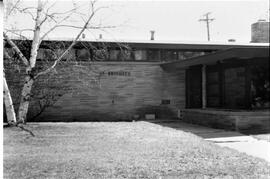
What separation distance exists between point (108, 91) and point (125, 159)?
37.5 feet

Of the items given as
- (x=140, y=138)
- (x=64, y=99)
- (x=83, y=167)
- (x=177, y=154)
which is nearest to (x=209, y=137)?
(x=140, y=138)

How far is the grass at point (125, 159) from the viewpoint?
5406 mm

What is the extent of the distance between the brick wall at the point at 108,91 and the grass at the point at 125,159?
779cm

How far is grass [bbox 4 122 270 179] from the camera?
213 inches

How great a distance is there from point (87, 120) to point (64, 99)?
1.62 m

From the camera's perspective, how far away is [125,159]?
21.5 feet

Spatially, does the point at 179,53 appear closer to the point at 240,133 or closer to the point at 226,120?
the point at 226,120

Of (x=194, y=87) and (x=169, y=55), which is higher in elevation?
(x=169, y=55)

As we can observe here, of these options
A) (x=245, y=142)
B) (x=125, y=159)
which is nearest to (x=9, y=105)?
(x=125, y=159)

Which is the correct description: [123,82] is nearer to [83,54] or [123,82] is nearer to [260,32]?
[83,54]

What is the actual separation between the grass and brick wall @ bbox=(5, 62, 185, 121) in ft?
25.6

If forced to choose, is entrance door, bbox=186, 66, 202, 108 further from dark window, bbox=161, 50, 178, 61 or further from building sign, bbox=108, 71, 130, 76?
building sign, bbox=108, 71, 130, 76

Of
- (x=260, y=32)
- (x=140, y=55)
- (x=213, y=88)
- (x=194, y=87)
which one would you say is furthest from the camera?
(x=260, y=32)

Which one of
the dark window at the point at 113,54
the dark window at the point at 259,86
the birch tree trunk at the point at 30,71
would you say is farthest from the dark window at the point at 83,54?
the dark window at the point at 259,86
